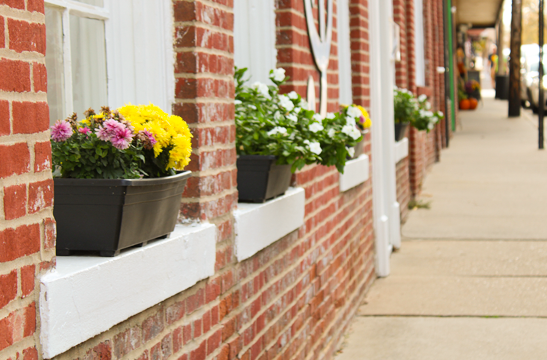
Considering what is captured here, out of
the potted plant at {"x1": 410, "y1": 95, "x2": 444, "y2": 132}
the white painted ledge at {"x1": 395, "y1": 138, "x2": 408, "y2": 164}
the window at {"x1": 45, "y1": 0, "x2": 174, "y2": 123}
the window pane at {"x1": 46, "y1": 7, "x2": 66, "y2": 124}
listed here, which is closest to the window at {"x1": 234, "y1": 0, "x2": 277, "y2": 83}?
the window at {"x1": 45, "y1": 0, "x2": 174, "y2": 123}

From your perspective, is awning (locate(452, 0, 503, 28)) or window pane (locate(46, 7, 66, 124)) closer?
window pane (locate(46, 7, 66, 124))

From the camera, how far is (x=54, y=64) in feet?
6.35

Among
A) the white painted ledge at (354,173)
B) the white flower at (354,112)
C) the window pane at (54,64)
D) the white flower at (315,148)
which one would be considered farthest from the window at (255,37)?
the window pane at (54,64)

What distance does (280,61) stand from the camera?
3088mm

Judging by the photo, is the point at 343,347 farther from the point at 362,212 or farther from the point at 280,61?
the point at 280,61

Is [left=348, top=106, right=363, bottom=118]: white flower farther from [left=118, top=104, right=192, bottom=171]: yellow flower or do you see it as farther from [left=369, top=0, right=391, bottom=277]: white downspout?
[left=369, top=0, right=391, bottom=277]: white downspout

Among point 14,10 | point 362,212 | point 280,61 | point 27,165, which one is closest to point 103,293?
point 27,165

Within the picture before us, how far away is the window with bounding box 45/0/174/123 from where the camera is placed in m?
2.10

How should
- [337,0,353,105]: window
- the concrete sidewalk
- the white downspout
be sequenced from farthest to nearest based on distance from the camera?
the white downspout, [337,0,353,105]: window, the concrete sidewalk

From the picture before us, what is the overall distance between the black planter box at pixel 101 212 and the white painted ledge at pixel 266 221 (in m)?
0.73

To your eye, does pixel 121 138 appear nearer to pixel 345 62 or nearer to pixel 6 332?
pixel 6 332

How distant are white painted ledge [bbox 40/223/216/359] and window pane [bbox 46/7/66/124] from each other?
50cm

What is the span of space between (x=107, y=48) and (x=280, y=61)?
3.61ft

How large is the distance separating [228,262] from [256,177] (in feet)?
1.34
